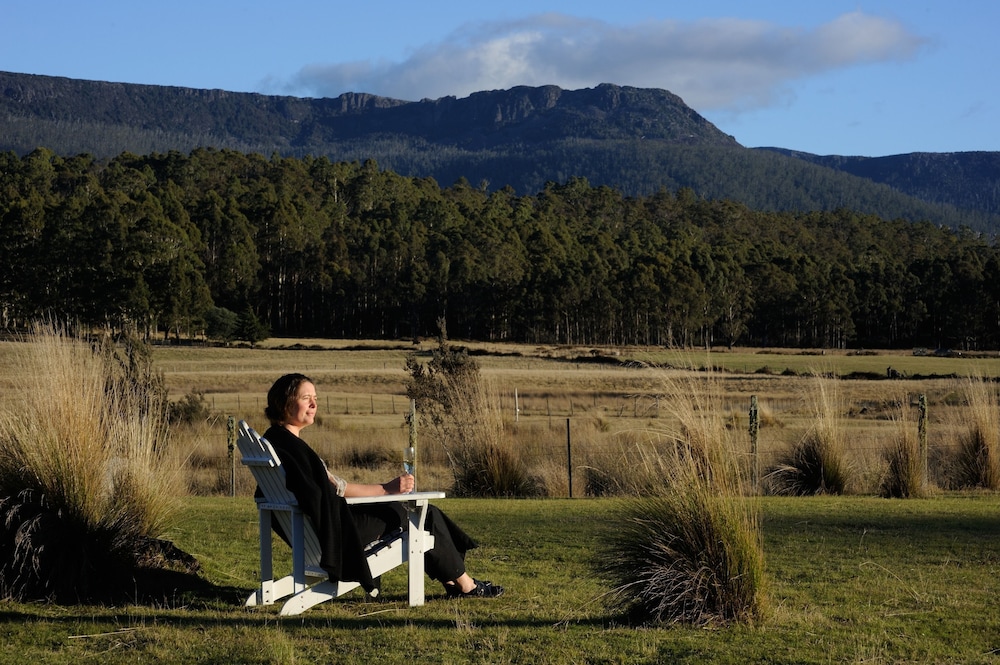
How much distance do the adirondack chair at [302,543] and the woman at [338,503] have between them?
0.08 metres

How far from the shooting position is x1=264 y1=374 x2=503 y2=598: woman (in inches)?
232

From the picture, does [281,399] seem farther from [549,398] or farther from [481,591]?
[549,398]

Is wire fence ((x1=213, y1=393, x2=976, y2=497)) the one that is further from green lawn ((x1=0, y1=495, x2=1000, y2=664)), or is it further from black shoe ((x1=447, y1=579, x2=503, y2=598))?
black shoe ((x1=447, y1=579, x2=503, y2=598))

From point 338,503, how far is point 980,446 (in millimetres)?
10950

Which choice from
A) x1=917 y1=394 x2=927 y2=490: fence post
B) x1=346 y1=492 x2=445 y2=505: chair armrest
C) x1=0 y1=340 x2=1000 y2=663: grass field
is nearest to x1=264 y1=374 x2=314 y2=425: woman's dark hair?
x1=346 y1=492 x2=445 y2=505: chair armrest

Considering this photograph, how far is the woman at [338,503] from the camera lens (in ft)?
19.3

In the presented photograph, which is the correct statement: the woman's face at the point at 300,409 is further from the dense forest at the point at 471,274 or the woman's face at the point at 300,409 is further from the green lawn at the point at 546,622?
the dense forest at the point at 471,274

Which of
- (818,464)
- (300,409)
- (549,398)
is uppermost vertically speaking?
(300,409)

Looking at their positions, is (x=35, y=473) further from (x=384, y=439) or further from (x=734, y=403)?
(x=734, y=403)

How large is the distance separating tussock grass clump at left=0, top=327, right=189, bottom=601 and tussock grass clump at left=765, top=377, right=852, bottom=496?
8.70 meters

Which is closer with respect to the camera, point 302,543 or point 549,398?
point 302,543

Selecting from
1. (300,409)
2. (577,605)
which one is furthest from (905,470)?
(300,409)

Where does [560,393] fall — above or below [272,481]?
below

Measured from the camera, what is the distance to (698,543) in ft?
19.2
